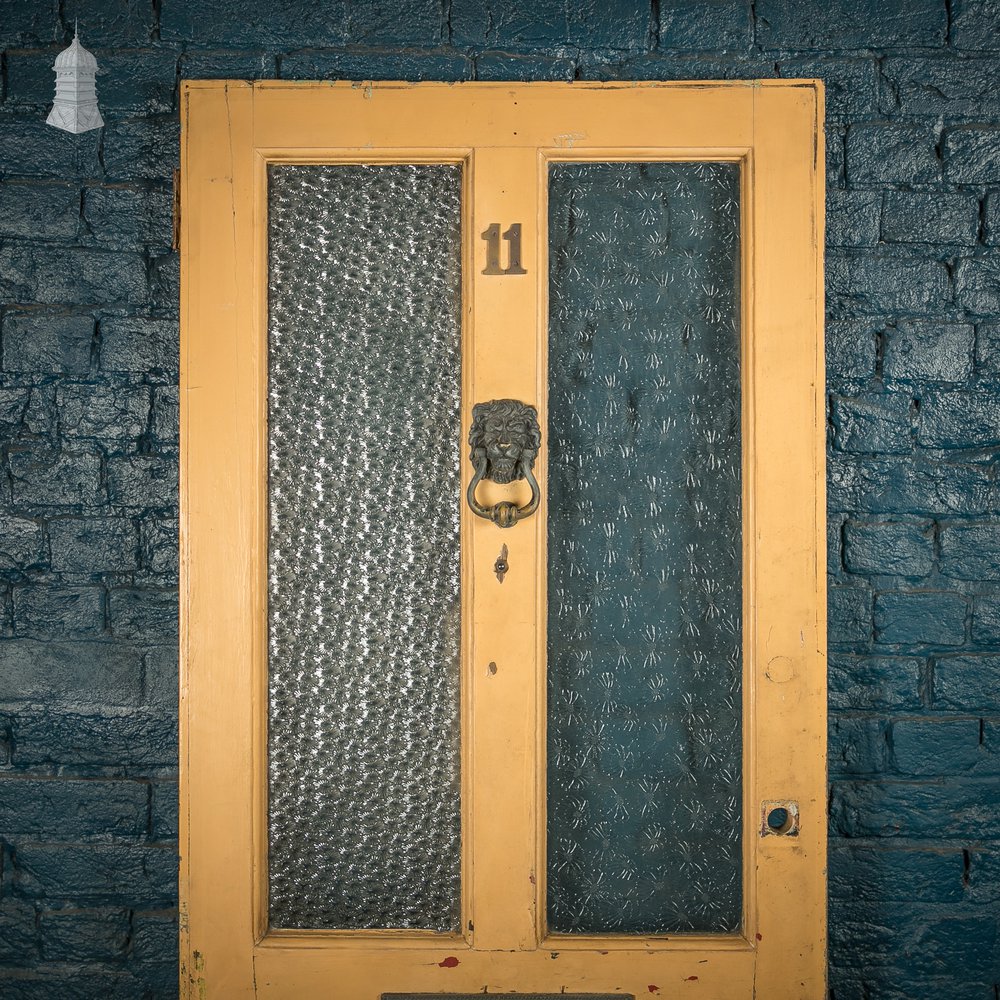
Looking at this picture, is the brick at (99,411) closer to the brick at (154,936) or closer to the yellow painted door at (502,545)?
the yellow painted door at (502,545)

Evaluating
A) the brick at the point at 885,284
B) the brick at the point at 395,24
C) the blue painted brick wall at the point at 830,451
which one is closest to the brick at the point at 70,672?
the blue painted brick wall at the point at 830,451

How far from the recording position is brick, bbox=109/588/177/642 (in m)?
1.89

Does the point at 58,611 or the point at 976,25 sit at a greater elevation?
the point at 976,25

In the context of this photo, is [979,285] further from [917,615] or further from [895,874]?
[895,874]

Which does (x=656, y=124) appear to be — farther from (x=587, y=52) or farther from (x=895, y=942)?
(x=895, y=942)

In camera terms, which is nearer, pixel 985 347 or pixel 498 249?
pixel 498 249

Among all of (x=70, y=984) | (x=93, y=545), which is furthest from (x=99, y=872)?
(x=93, y=545)

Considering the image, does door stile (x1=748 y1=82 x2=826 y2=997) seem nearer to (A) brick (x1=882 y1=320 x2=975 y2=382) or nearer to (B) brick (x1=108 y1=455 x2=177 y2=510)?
(A) brick (x1=882 y1=320 x2=975 y2=382)

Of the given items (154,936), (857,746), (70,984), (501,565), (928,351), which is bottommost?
(70,984)

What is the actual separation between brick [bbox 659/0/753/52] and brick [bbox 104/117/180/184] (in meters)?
1.07

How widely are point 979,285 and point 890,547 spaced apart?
0.60 m

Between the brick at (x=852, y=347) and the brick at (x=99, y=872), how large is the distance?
1.77m

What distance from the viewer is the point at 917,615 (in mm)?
1886

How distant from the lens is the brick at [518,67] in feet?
6.10
